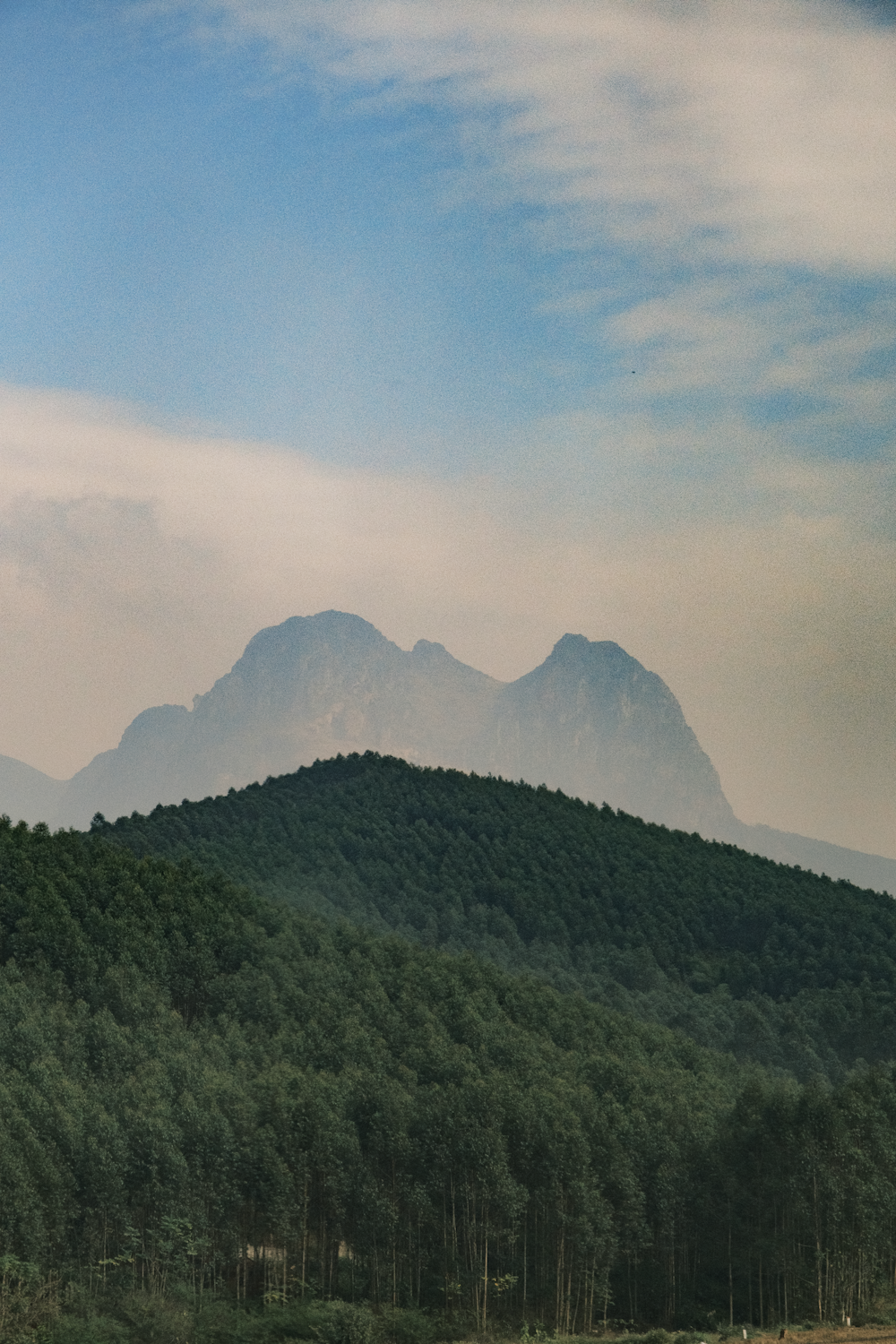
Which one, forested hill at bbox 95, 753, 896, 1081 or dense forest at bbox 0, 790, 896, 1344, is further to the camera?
forested hill at bbox 95, 753, 896, 1081

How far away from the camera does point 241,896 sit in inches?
4818

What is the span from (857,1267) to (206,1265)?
106ft

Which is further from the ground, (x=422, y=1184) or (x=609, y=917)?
(x=609, y=917)

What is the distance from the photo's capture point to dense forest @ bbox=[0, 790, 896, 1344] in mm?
71750

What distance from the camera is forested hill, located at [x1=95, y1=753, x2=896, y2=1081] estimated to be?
513 ft

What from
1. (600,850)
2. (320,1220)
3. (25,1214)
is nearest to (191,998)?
(320,1220)

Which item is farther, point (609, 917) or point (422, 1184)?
point (609, 917)

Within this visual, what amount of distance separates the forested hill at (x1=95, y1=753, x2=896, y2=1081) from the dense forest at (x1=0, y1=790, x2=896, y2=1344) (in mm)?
63950

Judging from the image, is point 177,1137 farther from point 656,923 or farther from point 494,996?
point 656,923

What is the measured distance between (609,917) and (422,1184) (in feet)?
355

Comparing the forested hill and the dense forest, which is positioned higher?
the forested hill

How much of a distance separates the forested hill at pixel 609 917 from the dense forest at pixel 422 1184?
6395cm

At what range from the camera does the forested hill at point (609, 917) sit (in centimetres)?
15625

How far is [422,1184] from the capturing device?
253 feet
